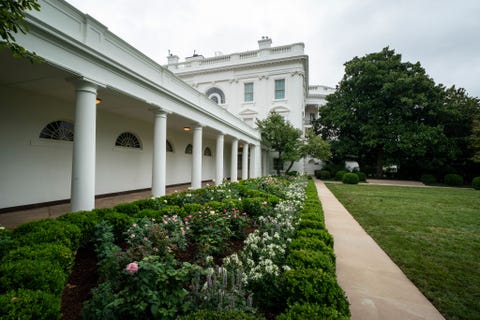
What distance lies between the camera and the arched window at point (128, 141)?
9711 millimetres

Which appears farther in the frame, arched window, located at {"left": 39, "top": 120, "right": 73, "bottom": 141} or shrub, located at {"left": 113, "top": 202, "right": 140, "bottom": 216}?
arched window, located at {"left": 39, "top": 120, "right": 73, "bottom": 141}

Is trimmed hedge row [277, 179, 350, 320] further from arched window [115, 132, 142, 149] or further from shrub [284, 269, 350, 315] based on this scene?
arched window [115, 132, 142, 149]

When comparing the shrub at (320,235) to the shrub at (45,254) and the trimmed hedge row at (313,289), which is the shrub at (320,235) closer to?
the trimmed hedge row at (313,289)

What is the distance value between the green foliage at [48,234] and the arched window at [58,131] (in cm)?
530

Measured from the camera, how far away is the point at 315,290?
2.06 meters

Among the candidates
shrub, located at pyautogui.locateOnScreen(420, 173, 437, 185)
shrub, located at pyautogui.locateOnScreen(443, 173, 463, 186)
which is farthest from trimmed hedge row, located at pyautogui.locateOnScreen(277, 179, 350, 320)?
shrub, located at pyautogui.locateOnScreen(443, 173, 463, 186)

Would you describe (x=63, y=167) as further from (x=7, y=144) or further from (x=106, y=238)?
(x=106, y=238)

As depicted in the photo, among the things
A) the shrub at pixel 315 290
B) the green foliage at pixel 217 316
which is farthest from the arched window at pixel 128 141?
the shrub at pixel 315 290

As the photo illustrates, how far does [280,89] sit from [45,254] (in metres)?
24.3

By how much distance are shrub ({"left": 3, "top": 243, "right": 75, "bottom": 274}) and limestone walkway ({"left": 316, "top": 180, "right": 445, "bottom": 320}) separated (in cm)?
338

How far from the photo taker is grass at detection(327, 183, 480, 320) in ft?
9.59

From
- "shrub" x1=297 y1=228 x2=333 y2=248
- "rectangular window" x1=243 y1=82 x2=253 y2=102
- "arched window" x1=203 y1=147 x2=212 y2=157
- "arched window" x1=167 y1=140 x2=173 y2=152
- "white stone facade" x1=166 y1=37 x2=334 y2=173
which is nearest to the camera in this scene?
"shrub" x1=297 y1=228 x2=333 y2=248

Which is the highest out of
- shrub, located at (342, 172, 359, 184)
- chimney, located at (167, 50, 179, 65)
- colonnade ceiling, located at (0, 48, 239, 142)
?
chimney, located at (167, 50, 179, 65)

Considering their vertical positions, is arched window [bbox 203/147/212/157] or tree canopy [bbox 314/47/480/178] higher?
tree canopy [bbox 314/47/480/178]
